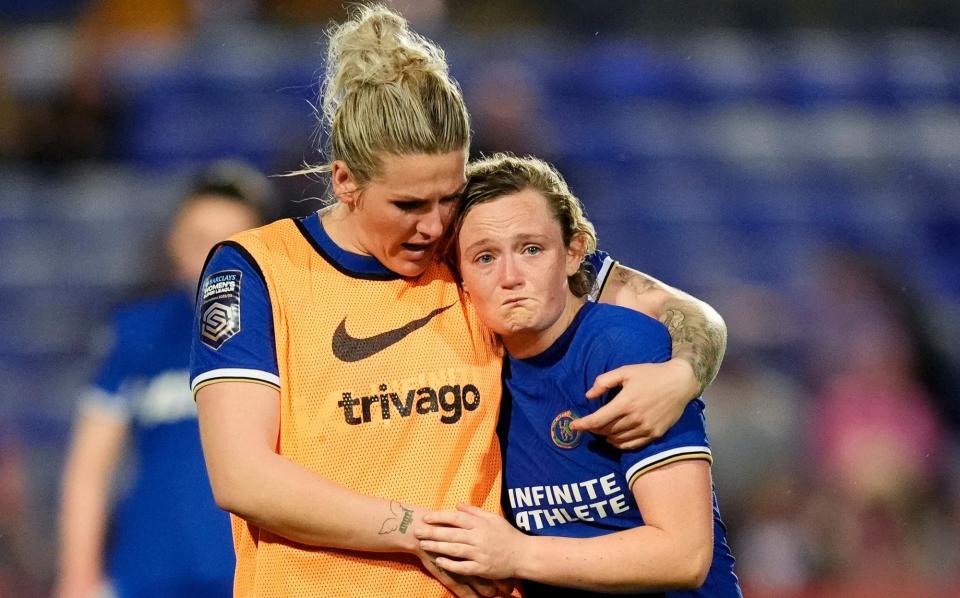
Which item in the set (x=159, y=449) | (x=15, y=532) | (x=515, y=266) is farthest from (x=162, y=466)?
(x=15, y=532)

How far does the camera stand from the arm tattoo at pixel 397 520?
2.41 metres

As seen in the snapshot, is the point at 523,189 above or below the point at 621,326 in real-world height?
above

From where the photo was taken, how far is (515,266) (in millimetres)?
2598

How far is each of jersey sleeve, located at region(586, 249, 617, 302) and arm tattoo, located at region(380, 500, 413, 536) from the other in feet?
2.17

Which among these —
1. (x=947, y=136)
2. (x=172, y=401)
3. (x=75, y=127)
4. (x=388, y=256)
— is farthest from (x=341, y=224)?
(x=947, y=136)

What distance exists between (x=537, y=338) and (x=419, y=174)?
1.34 ft

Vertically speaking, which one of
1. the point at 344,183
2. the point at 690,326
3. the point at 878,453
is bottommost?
the point at 878,453

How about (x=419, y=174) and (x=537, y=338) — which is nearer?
(x=419, y=174)

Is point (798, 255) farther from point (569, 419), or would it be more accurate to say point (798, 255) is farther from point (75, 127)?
point (569, 419)

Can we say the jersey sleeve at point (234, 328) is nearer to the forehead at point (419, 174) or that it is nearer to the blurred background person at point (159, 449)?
the forehead at point (419, 174)

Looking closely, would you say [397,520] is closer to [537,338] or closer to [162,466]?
[537,338]

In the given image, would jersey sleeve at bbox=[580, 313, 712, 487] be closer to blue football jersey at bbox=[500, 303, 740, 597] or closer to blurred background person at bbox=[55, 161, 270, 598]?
blue football jersey at bbox=[500, 303, 740, 597]

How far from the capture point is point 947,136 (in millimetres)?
9438

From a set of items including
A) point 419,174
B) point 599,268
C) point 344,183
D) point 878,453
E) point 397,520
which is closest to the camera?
point 397,520
